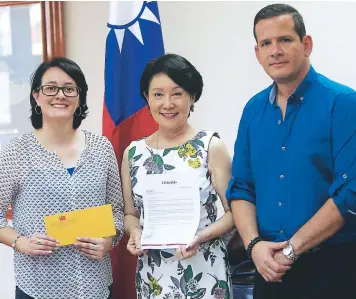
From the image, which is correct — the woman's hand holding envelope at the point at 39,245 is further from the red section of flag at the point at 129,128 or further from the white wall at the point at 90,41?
the white wall at the point at 90,41

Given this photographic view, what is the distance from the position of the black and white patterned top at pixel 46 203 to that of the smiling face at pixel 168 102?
311 millimetres

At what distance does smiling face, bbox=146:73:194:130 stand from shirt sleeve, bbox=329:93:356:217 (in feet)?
1.79

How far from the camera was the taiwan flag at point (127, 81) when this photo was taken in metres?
2.34

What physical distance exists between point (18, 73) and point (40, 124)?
1.46m

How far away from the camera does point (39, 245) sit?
1.63m

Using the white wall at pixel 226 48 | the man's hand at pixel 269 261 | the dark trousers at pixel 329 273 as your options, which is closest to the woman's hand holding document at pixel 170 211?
the man's hand at pixel 269 261

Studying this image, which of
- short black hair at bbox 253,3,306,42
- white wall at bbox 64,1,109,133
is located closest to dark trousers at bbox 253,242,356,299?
short black hair at bbox 253,3,306,42

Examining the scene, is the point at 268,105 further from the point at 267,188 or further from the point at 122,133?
the point at 122,133

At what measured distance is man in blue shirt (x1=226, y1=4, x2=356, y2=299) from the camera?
Result: 4.52 ft

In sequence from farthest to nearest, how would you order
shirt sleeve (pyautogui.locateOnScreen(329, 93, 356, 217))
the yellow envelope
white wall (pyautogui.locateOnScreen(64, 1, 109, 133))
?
white wall (pyautogui.locateOnScreen(64, 1, 109, 133)), the yellow envelope, shirt sleeve (pyautogui.locateOnScreen(329, 93, 356, 217))

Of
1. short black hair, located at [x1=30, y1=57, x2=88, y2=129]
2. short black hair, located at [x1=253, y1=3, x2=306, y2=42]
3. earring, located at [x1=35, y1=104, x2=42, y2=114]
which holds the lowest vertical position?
earring, located at [x1=35, y1=104, x2=42, y2=114]

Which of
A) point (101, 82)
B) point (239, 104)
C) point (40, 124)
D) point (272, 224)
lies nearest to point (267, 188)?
point (272, 224)

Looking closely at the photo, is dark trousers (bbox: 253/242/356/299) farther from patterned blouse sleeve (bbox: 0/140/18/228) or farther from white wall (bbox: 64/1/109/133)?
white wall (bbox: 64/1/109/133)

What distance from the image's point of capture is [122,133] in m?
2.37
